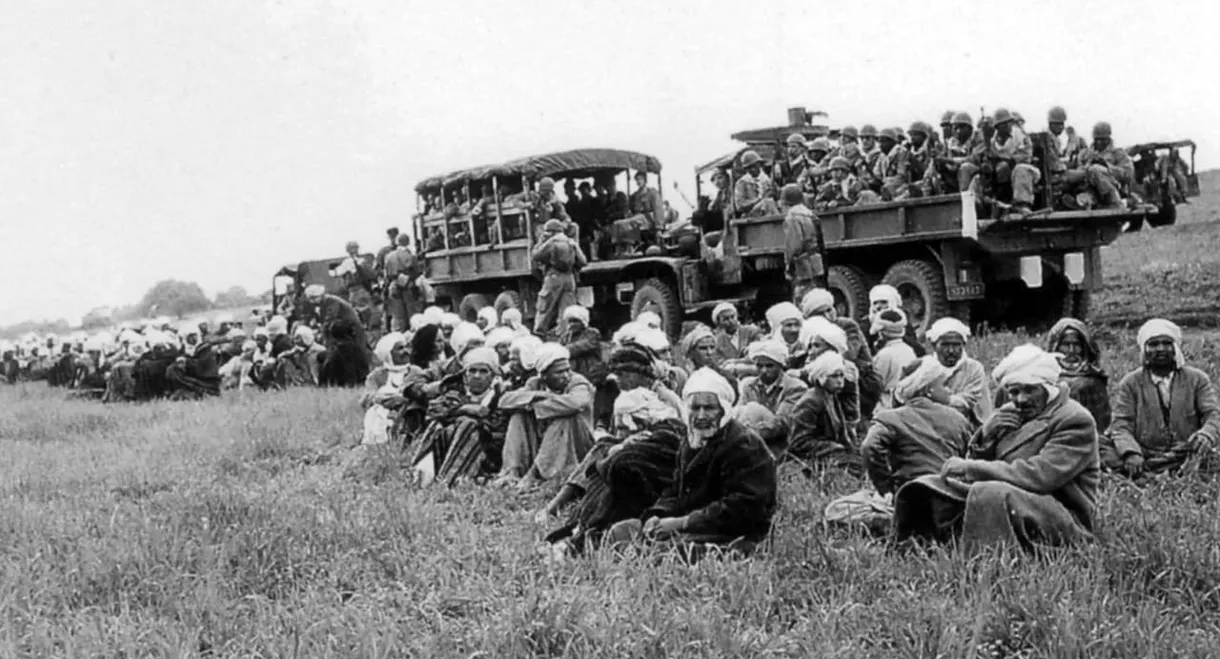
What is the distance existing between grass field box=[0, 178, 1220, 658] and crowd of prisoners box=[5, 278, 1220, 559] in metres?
0.22

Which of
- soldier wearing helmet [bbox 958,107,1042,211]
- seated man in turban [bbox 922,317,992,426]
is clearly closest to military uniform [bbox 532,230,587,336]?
soldier wearing helmet [bbox 958,107,1042,211]

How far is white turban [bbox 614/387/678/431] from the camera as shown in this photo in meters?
6.70

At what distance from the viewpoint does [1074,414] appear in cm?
521

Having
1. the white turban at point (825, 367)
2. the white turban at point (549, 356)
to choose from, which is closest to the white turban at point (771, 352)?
the white turban at point (825, 367)

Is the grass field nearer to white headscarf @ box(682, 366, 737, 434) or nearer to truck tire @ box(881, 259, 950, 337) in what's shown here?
white headscarf @ box(682, 366, 737, 434)

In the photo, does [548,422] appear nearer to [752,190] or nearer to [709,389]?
[709,389]

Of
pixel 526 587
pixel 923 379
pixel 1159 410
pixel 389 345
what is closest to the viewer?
pixel 526 587

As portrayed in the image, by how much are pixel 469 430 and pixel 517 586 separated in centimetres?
337

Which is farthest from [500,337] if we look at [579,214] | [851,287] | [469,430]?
[579,214]

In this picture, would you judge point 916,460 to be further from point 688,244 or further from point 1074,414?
point 688,244

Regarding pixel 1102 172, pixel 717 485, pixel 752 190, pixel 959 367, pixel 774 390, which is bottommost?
pixel 717 485

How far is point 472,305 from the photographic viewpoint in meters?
18.2

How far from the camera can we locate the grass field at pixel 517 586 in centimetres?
434

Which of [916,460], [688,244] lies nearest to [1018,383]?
[916,460]
